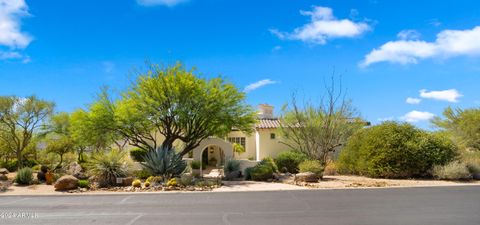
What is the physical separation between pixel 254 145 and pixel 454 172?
16.0 m

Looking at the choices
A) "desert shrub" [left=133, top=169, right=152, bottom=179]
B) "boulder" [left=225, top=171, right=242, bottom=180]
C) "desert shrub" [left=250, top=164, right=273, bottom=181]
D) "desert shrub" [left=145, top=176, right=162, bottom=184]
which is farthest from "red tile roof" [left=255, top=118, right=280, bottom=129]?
"desert shrub" [left=145, top=176, right=162, bottom=184]

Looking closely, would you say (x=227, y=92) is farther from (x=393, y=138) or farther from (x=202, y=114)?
(x=393, y=138)

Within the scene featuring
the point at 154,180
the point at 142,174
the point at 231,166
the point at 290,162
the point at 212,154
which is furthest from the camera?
the point at 212,154

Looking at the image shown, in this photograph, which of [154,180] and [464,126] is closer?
[154,180]

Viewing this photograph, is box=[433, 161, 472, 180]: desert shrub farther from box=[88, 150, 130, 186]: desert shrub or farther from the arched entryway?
box=[88, 150, 130, 186]: desert shrub

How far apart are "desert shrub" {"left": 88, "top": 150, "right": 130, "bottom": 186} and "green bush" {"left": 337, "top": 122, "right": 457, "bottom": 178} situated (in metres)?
13.8

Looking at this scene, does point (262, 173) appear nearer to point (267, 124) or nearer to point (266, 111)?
point (267, 124)

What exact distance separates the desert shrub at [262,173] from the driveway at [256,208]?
199 inches

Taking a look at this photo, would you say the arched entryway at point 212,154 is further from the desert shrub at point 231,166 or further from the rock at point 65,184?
the rock at point 65,184

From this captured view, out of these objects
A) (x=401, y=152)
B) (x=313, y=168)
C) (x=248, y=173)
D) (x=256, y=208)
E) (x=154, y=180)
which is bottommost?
(x=256, y=208)

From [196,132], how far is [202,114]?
186cm

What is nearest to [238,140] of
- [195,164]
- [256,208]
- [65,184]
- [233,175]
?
[195,164]

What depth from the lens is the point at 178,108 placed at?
21.0 m

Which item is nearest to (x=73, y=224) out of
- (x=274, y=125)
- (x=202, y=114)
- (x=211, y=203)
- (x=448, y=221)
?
(x=211, y=203)
